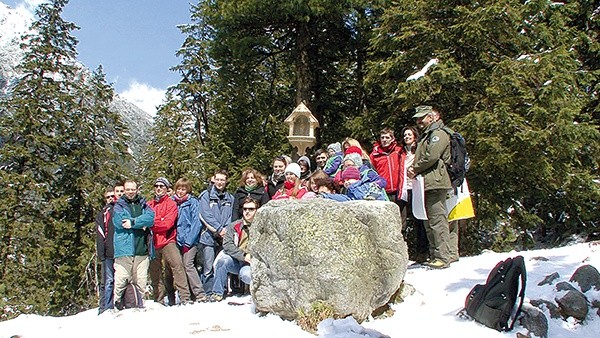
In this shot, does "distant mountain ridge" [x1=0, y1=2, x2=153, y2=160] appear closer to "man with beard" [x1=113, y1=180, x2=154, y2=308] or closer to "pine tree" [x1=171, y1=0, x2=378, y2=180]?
"pine tree" [x1=171, y1=0, x2=378, y2=180]

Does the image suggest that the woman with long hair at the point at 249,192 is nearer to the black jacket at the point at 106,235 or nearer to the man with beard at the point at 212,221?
the man with beard at the point at 212,221

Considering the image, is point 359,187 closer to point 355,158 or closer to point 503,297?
point 355,158

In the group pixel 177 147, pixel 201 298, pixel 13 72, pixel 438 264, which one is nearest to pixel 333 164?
pixel 438 264

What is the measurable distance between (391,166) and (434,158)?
2.94ft

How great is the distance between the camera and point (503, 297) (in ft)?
12.8

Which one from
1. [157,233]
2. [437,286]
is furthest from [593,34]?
[157,233]

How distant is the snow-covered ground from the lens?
395 centimetres

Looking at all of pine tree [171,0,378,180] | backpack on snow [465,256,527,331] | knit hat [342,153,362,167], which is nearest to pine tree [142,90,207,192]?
pine tree [171,0,378,180]

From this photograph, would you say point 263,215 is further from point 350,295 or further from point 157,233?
point 157,233

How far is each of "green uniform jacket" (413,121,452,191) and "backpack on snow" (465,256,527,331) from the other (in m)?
1.70

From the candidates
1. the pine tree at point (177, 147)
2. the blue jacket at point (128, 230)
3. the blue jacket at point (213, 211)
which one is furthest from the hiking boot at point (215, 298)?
the pine tree at point (177, 147)

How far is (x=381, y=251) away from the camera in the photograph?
14.4ft

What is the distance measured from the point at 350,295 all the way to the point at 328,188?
1613 mm

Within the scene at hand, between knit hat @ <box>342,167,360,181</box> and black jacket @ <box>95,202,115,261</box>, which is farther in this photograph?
black jacket @ <box>95,202,115,261</box>
